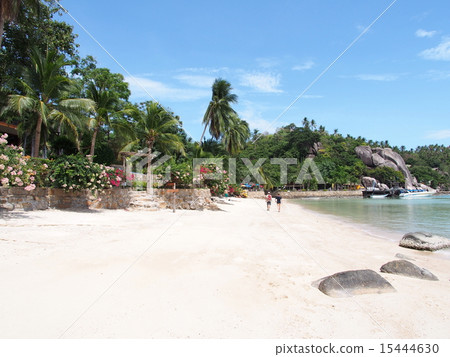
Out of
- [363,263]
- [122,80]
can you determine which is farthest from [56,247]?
[122,80]

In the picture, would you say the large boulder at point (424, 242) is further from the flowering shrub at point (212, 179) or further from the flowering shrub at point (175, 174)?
the flowering shrub at point (212, 179)

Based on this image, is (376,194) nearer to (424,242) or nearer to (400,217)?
(400,217)

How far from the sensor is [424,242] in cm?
914

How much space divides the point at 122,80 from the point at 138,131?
9605mm

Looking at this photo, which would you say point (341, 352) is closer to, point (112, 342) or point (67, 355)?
point (112, 342)

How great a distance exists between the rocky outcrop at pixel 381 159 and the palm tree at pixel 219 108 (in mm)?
73268

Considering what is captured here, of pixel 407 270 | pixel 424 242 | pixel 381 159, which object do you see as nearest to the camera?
pixel 407 270

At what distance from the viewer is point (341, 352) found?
2867mm

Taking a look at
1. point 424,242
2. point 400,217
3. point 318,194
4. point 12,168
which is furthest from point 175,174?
point 318,194

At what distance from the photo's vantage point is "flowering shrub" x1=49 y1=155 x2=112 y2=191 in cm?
1081

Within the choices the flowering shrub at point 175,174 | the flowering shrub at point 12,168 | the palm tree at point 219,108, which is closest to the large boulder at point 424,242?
the flowering shrub at point 175,174

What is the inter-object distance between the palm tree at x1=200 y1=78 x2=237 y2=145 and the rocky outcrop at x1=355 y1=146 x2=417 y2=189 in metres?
73.3

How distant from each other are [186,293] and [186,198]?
39.3 feet

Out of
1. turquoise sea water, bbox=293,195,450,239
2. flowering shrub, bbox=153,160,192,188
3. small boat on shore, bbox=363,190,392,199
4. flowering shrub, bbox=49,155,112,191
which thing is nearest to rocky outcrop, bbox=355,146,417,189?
small boat on shore, bbox=363,190,392,199
